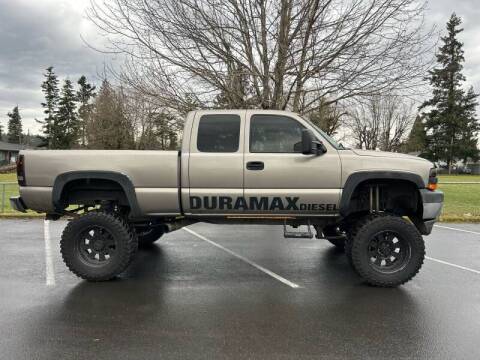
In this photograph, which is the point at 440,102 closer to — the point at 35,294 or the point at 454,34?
the point at 454,34

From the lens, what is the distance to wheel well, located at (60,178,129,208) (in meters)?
5.78

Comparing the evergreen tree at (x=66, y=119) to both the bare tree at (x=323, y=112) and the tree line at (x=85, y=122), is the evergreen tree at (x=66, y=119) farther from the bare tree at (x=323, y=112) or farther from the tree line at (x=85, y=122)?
the bare tree at (x=323, y=112)

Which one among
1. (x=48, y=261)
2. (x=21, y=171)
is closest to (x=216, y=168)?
(x=21, y=171)

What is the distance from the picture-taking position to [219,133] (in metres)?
5.76

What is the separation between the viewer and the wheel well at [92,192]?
19.0 feet

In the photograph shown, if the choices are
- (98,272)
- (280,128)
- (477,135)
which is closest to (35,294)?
(98,272)

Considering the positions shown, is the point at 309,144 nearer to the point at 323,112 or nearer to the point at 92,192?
the point at 92,192

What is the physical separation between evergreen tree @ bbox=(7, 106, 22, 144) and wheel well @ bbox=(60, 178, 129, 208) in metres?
113

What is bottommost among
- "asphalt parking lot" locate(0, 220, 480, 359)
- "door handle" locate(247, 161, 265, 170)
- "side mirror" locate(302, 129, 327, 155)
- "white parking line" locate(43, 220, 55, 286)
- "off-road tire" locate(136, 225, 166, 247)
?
"white parking line" locate(43, 220, 55, 286)

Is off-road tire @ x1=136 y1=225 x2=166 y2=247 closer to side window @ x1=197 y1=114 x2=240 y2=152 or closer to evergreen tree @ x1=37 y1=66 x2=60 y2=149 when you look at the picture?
side window @ x1=197 y1=114 x2=240 y2=152

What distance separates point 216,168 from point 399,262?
261cm

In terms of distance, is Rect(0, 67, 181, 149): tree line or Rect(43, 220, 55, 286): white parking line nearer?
Rect(43, 220, 55, 286): white parking line

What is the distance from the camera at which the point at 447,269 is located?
6414 millimetres

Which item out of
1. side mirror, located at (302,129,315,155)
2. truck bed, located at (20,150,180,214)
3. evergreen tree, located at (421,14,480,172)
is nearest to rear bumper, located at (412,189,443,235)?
side mirror, located at (302,129,315,155)
